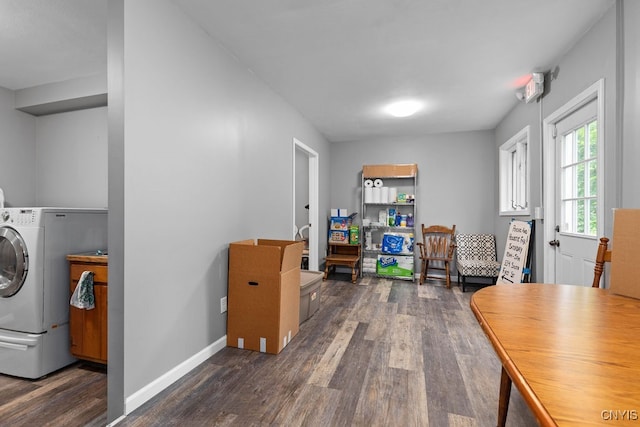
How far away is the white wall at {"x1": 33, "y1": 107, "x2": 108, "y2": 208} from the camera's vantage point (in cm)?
310

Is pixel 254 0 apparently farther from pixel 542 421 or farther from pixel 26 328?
pixel 26 328

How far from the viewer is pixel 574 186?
261 cm

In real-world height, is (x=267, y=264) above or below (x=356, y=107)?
below

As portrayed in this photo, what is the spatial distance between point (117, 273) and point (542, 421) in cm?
183

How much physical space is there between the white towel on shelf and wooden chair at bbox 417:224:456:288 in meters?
4.17

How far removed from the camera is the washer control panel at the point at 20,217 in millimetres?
2068

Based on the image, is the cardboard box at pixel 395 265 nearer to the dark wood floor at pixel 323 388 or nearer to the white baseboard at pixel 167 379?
the dark wood floor at pixel 323 388

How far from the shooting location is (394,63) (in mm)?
2715

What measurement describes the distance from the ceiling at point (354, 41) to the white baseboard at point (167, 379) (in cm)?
236

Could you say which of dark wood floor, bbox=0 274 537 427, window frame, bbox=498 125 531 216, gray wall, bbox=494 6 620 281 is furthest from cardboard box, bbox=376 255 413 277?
dark wood floor, bbox=0 274 537 427

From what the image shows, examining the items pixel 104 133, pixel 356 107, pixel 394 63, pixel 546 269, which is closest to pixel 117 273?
pixel 104 133

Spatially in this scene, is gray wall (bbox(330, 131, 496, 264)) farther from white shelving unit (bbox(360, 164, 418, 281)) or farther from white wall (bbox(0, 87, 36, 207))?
white wall (bbox(0, 87, 36, 207))

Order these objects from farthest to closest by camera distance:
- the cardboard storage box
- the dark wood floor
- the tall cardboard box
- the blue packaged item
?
1. the blue packaged item
2. the cardboard storage box
3. the tall cardboard box
4. the dark wood floor

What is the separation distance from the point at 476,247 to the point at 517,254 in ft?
4.20
